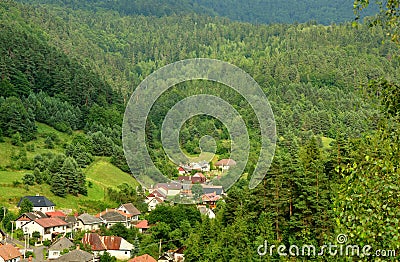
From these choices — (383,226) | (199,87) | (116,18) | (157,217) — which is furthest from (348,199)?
(116,18)

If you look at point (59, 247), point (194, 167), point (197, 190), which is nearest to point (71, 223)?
point (59, 247)

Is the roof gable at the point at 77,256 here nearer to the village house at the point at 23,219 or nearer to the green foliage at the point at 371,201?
the village house at the point at 23,219

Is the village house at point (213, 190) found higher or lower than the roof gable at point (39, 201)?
higher

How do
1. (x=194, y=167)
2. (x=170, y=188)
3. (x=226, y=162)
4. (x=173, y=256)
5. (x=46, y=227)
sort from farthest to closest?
(x=194, y=167) → (x=226, y=162) → (x=170, y=188) → (x=46, y=227) → (x=173, y=256)

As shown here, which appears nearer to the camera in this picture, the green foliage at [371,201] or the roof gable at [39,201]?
the green foliage at [371,201]

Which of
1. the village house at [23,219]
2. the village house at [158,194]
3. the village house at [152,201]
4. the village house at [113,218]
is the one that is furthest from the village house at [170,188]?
the village house at [23,219]

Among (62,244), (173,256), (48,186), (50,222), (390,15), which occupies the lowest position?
(173,256)

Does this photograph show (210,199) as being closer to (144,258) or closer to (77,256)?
(77,256)
